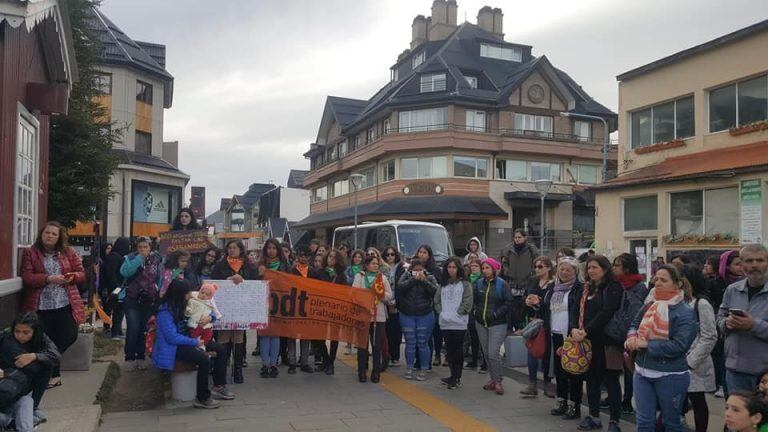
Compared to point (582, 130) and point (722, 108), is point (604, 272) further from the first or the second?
point (582, 130)

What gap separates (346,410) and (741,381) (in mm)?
4045

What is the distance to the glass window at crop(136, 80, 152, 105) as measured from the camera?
34781 mm

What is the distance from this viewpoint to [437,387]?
848 centimetres

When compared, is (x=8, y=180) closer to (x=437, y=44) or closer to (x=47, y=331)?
(x=47, y=331)

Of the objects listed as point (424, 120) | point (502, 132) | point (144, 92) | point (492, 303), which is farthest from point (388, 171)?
point (492, 303)

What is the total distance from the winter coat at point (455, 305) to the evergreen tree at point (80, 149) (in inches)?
418

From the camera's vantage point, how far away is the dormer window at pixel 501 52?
47.2 m

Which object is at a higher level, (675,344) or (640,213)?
(640,213)

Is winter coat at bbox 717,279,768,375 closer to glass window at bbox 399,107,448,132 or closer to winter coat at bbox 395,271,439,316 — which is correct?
winter coat at bbox 395,271,439,316

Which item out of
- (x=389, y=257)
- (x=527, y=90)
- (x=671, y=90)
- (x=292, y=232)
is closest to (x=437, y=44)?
(x=527, y=90)

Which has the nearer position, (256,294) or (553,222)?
(256,294)

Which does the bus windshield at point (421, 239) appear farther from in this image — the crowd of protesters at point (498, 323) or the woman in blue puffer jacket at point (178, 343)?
the woman in blue puffer jacket at point (178, 343)

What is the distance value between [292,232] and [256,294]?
174 ft

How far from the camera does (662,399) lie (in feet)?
17.6
